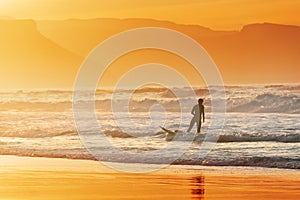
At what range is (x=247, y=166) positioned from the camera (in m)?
15.2

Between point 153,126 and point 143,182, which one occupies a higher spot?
point 153,126

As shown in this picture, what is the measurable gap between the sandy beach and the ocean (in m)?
1.60

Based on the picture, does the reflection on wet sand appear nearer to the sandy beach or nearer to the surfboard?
the sandy beach

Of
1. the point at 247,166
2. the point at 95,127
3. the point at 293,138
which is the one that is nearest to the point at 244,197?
the point at 247,166

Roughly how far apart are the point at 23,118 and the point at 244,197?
17940 millimetres

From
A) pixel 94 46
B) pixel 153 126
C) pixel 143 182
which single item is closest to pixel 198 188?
pixel 143 182

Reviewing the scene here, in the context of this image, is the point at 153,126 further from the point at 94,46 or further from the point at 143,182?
the point at 143,182

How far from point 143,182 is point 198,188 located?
4.13 ft

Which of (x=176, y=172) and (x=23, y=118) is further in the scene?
(x=23, y=118)

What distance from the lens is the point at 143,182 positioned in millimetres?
12781

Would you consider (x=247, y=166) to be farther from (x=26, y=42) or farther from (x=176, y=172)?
(x=26, y=42)

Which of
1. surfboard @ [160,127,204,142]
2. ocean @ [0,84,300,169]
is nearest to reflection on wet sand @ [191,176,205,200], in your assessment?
ocean @ [0,84,300,169]

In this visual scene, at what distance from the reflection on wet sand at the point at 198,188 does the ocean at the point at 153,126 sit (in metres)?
2.64

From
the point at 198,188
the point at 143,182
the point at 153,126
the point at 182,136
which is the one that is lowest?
the point at 198,188
